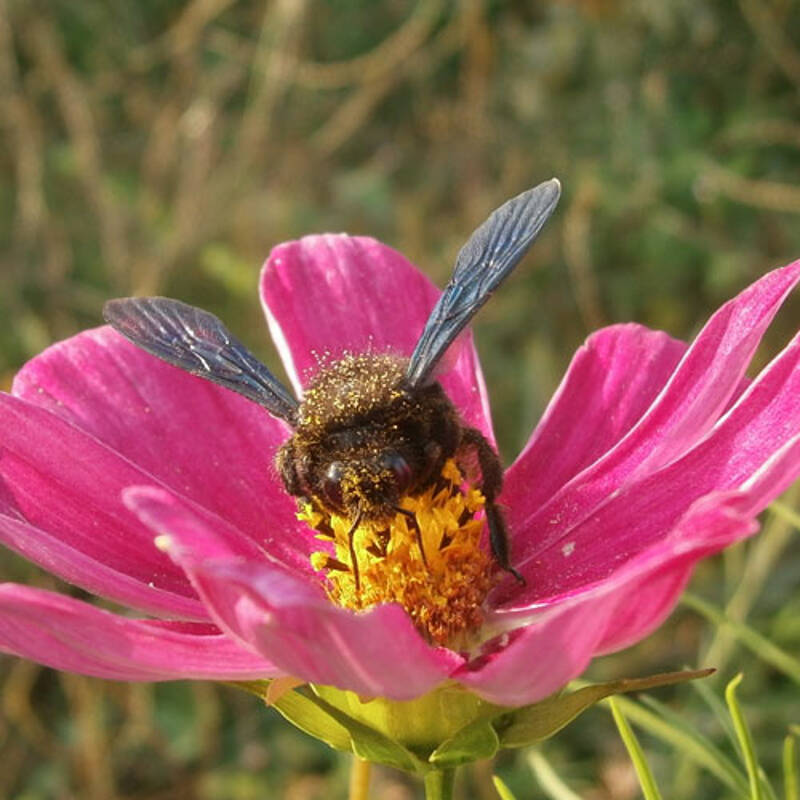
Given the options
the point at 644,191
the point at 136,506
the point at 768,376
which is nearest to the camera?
the point at 136,506

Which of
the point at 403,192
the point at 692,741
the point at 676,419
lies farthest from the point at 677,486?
the point at 403,192

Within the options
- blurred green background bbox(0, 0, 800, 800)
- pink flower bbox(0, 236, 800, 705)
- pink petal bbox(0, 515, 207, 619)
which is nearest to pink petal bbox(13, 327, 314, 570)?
pink flower bbox(0, 236, 800, 705)

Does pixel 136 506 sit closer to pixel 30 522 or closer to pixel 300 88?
pixel 30 522

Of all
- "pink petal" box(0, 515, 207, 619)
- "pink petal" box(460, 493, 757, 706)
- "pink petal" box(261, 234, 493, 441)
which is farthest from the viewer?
"pink petal" box(261, 234, 493, 441)

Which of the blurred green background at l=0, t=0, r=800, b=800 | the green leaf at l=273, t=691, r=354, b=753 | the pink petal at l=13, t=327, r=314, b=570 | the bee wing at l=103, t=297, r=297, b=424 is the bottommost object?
the blurred green background at l=0, t=0, r=800, b=800

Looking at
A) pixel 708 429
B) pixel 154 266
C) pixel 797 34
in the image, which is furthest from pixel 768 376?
pixel 154 266

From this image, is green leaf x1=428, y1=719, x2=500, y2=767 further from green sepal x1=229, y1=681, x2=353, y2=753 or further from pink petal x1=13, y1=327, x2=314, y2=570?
pink petal x1=13, y1=327, x2=314, y2=570

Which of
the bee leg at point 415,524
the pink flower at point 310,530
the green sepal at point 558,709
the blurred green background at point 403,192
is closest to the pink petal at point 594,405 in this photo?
the pink flower at point 310,530

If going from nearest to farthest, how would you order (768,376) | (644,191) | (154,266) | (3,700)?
(768,376)
(644,191)
(3,700)
(154,266)
